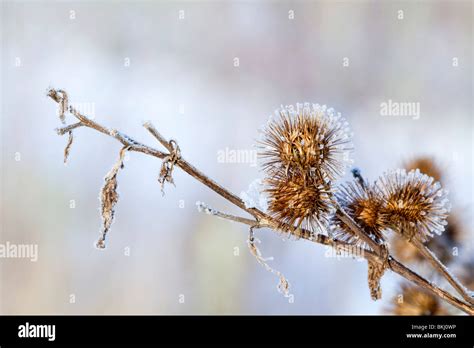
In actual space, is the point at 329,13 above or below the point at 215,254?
Answer: above

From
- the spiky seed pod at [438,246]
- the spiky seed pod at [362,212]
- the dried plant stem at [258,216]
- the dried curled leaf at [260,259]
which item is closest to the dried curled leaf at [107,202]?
the dried plant stem at [258,216]

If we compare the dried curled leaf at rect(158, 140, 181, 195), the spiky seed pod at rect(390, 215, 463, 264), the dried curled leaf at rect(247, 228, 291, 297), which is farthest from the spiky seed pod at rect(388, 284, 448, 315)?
the dried curled leaf at rect(158, 140, 181, 195)

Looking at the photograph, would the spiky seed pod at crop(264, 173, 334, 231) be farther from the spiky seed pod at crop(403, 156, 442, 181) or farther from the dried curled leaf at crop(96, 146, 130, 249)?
the spiky seed pod at crop(403, 156, 442, 181)

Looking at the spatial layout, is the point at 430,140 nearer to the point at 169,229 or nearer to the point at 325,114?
the point at 169,229

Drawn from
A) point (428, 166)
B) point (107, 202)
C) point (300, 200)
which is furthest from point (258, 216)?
point (428, 166)
